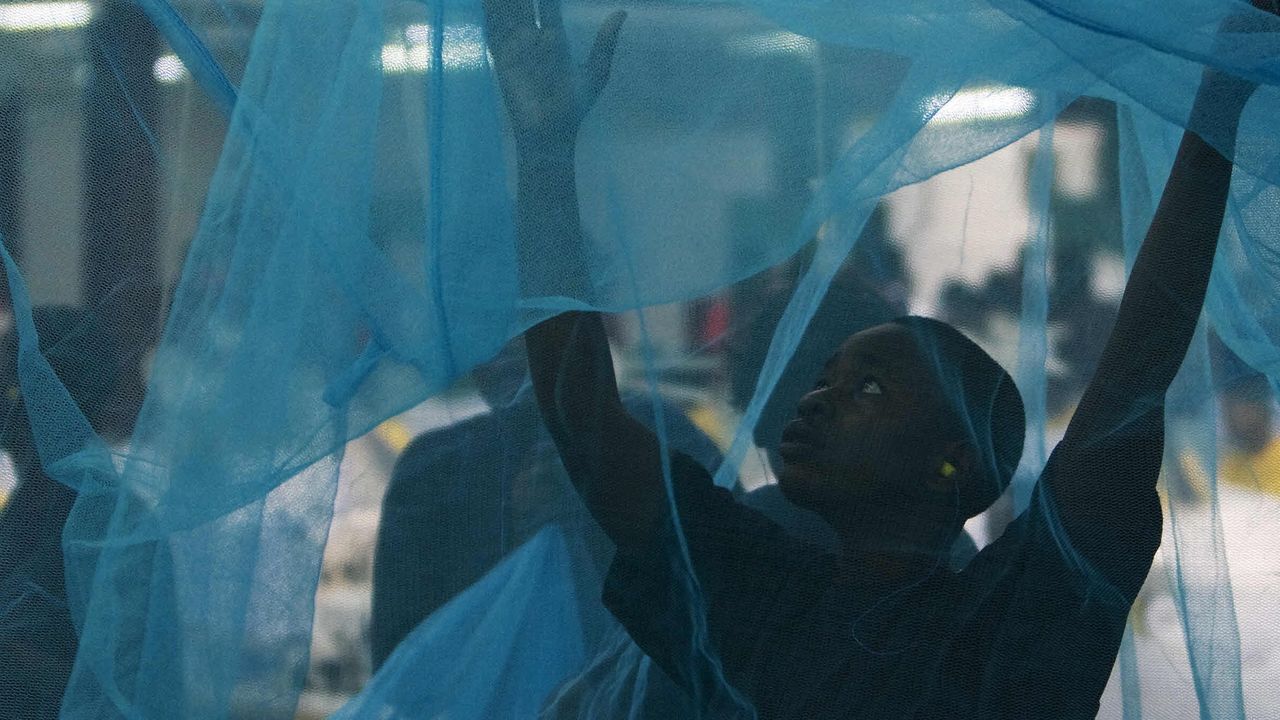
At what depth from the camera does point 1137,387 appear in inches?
44.6

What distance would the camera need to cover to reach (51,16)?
4.00 ft

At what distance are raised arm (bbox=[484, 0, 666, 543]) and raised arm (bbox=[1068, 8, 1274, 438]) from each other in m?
0.45

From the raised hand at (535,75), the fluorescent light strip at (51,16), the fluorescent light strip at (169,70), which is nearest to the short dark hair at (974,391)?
the raised hand at (535,75)

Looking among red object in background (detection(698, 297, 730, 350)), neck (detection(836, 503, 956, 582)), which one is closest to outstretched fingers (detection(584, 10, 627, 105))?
red object in background (detection(698, 297, 730, 350))

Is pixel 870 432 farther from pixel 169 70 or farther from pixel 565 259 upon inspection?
pixel 169 70

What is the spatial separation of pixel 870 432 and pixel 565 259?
38 centimetres

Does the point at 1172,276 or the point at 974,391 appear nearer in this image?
the point at 1172,276

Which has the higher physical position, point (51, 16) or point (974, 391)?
point (51, 16)

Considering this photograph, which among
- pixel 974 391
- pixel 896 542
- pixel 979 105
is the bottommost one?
pixel 896 542

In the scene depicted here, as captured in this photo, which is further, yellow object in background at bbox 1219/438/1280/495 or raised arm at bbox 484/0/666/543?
yellow object in background at bbox 1219/438/1280/495

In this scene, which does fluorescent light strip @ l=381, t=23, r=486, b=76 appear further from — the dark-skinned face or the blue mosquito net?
the dark-skinned face

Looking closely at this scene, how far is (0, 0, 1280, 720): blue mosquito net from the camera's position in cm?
111

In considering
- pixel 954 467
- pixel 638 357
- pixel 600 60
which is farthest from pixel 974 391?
pixel 600 60

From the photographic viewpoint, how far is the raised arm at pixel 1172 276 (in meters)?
1.10
